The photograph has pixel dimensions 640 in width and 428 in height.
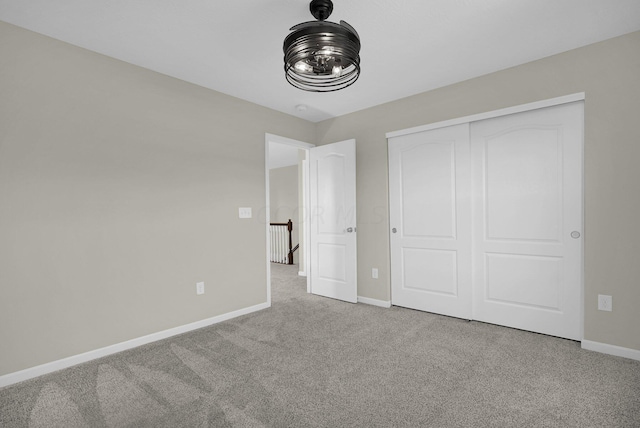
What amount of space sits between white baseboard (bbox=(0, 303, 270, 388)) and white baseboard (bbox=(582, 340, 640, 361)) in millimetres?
3211

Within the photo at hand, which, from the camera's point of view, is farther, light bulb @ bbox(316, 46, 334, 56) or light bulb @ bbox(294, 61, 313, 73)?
light bulb @ bbox(294, 61, 313, 73)

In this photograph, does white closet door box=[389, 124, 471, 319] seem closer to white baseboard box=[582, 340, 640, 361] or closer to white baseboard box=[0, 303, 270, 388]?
white baseboard box=[582, 340, 640, 361]

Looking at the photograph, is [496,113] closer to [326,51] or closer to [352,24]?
[352,24]

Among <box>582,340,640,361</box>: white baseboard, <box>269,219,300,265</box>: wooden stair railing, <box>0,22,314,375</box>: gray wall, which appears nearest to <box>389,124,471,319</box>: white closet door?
<box>582,340,640,361</box>: white baseboard

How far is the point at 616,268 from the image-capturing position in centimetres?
242

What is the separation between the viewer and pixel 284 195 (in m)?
8.46

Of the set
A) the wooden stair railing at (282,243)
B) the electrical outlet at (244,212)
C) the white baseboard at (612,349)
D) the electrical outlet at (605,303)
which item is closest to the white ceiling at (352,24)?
the electrical outlet at (244,212)

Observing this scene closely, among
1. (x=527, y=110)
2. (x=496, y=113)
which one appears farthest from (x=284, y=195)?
(x=527, y=110)

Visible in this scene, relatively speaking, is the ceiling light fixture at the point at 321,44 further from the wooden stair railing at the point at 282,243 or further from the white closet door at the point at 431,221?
the wooden stair railing at the point at 282,243

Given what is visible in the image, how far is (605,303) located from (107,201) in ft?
13.4

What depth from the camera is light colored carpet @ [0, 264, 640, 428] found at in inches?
67.1

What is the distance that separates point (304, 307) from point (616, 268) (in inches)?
115

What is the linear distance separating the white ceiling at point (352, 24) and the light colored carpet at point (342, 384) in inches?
96.4

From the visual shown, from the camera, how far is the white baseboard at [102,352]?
2137 millimetres
